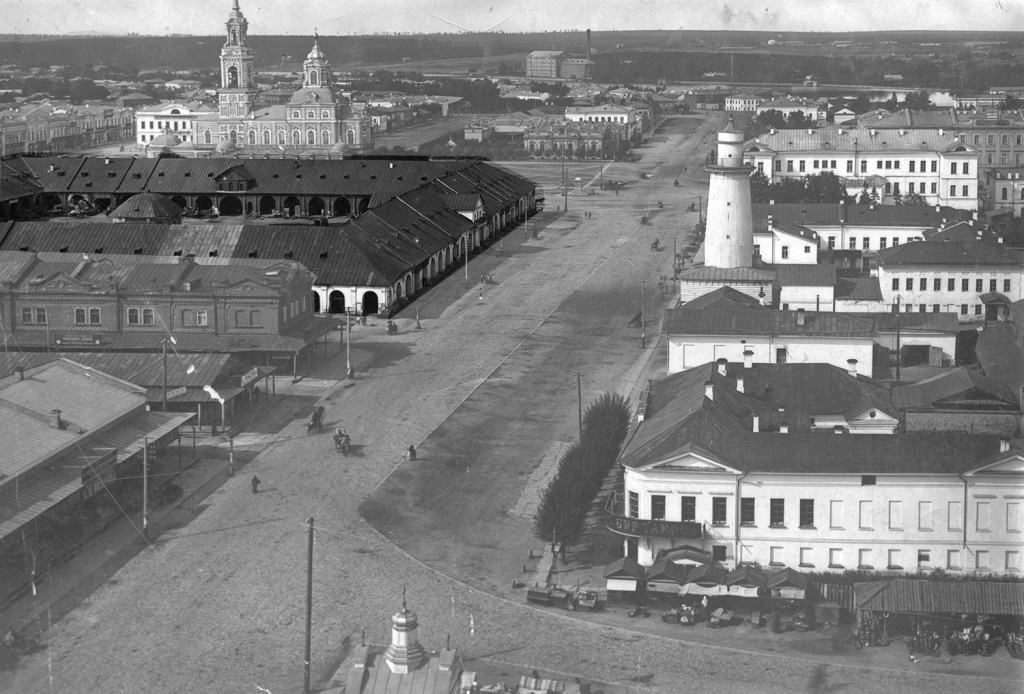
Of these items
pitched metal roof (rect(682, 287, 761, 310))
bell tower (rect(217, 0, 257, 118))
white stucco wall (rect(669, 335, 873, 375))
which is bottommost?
white stucco wall (rect(669, 335, 873, 375))

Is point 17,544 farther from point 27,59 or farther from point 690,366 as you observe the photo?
point 27,59

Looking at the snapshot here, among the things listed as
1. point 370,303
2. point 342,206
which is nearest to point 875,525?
point 370,303

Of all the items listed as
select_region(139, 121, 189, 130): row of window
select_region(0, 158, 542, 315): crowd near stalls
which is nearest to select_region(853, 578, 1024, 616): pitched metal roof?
select_region(0, 158, 542, 315): crowd near stalls

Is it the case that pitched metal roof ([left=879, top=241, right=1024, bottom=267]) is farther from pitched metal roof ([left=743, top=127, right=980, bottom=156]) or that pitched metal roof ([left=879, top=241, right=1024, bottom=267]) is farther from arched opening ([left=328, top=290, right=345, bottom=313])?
pitched metal roof ([left=743, top=127, right=980, bottom=156])

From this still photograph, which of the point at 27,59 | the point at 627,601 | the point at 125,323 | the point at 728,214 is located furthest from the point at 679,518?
the point at 27,59

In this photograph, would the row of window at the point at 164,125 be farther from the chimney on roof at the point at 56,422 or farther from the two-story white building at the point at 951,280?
the chimney on roof at the point at 56,422
